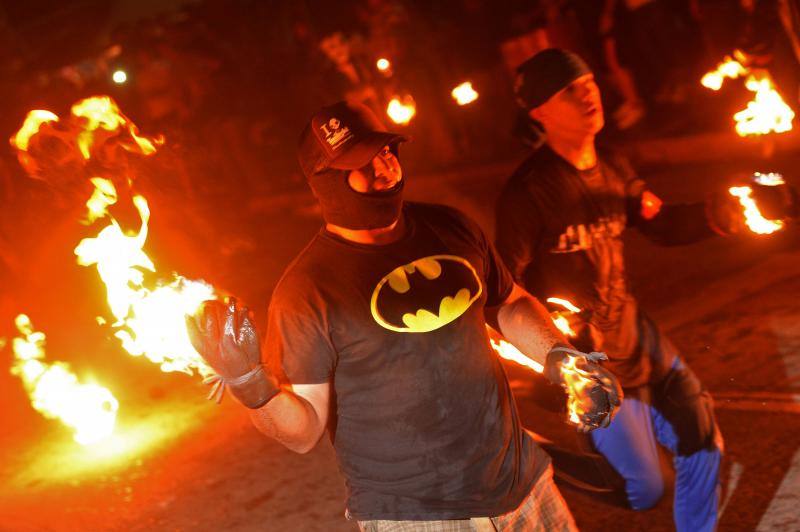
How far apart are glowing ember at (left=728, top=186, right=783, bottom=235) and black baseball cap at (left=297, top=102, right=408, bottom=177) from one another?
1787 mm

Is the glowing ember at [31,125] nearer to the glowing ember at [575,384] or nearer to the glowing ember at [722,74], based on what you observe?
the glowing ember at [575,384]

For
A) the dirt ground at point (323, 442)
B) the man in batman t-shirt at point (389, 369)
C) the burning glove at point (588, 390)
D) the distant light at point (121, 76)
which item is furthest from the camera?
the distant light at point (121, 76)

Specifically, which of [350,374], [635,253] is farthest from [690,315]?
[350,374]

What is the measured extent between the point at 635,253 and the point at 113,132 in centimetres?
532

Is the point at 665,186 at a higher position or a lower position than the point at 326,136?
lower

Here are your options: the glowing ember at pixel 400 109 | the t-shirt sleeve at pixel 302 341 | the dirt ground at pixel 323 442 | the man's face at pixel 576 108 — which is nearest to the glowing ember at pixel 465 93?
the glowing ember at pixel 400 109

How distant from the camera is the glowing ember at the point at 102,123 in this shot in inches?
170

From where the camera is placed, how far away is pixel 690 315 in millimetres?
6844

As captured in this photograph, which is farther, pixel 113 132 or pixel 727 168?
pixel 727 168

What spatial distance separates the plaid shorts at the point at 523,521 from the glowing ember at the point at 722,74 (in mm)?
7002

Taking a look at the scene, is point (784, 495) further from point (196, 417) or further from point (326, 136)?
point (196, 417)

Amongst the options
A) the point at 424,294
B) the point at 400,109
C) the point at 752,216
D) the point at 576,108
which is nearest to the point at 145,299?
the point at 424,294

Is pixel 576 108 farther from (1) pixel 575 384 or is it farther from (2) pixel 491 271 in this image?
(1) pixel 575 384

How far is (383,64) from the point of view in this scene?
12.2 metres
